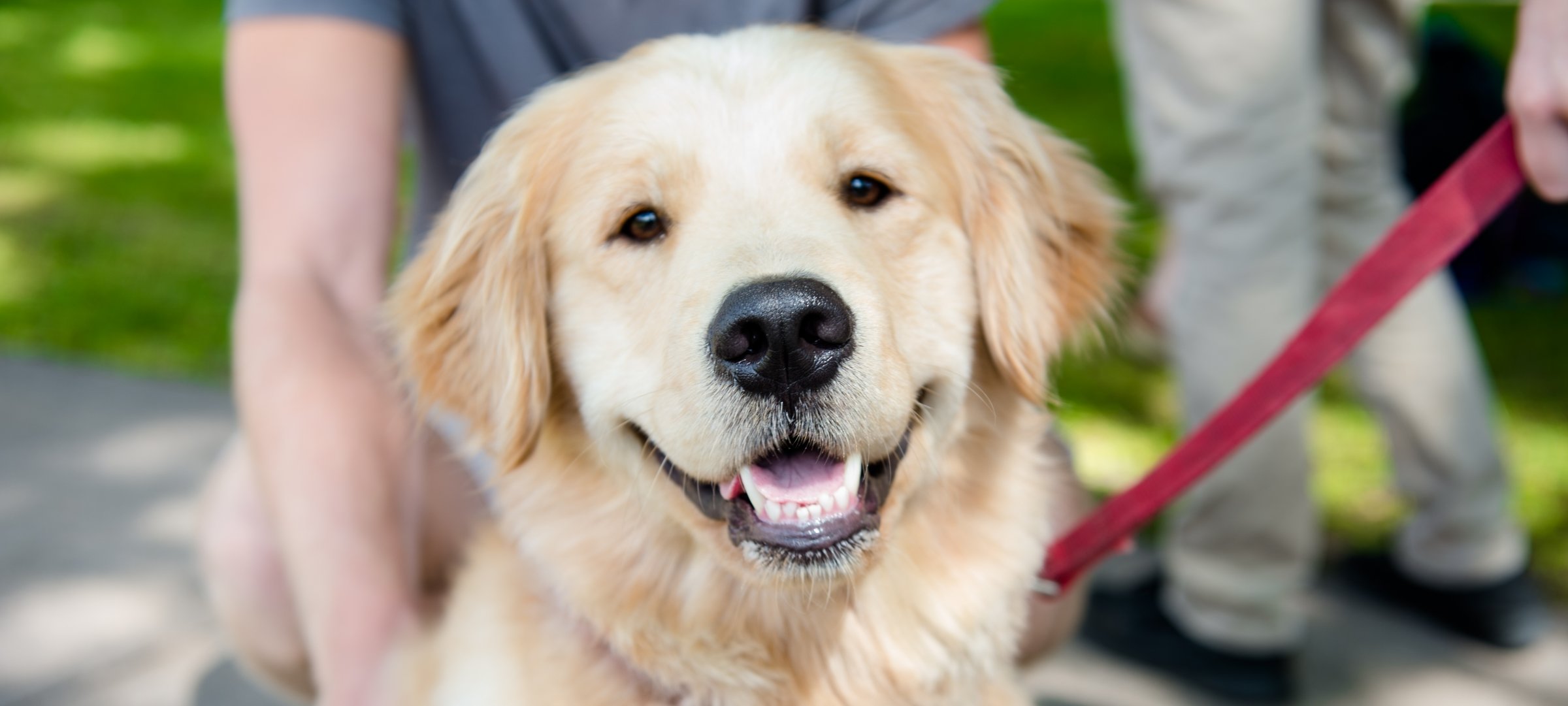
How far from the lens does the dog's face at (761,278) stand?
1.74m

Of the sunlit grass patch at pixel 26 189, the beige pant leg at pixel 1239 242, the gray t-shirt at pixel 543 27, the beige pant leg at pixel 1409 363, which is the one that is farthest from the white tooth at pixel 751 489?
the sunlit grass patch at pixel 26 189

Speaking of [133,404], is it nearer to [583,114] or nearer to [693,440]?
[583,114]

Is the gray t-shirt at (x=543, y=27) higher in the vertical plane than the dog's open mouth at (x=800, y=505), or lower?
higher

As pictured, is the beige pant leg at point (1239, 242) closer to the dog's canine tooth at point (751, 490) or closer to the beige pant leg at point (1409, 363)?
the beige pant leg at point (1409, 363)

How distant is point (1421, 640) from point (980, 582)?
6.38 feet

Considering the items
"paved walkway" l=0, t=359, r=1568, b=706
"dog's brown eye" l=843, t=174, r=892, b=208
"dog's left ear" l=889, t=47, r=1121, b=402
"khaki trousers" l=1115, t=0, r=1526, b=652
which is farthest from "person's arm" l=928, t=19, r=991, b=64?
"paved walkway" l=0, t=359, r=1568, b=706

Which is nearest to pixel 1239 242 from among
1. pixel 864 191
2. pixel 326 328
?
pixel 864 191

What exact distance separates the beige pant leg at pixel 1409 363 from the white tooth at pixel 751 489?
86.0 inches

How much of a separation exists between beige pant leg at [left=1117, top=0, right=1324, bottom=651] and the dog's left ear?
0.82 meters

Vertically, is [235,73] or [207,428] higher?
[235,73]

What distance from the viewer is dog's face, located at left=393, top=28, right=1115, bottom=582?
1.74m

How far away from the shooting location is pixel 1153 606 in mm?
3504

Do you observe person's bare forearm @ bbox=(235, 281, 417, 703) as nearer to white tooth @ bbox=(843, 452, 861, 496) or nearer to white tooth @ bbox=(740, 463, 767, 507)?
white tooth @ bbox=(740, 463, 767, 507)

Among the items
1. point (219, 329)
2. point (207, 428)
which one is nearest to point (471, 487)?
point (207, 428)
